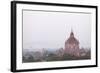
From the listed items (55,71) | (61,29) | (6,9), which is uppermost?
(6,9)

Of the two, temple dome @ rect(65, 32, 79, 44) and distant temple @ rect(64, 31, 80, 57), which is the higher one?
temple dome @ rect(65, 32, 79, 44)

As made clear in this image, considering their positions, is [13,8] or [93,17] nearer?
[13,8]

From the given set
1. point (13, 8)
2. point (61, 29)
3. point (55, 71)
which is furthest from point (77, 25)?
point (13, 8)

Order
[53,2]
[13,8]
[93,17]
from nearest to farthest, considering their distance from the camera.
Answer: [13,8] → [53,2] → [93,17]

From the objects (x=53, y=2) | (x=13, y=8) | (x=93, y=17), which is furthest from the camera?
(x=93, y=17)

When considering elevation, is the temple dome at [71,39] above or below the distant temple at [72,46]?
above

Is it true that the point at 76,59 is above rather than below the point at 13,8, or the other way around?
below

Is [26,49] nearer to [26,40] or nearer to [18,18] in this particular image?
[26,40]
